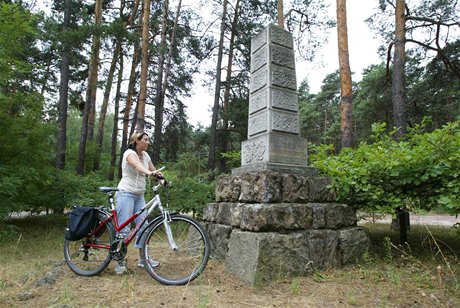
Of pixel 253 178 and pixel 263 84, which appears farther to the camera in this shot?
pixel 263 84

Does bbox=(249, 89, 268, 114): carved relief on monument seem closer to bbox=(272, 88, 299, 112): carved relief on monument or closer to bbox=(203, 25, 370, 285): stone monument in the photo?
bbox=(203, 25, 370, 285): stone monument

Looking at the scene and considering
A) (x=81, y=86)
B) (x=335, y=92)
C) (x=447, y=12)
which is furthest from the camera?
(x=335, y=92)

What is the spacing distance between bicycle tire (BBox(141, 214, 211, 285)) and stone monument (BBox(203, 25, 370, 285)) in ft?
1.43

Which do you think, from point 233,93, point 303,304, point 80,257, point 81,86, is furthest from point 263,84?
point 81,86

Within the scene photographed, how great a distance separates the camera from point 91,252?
3914 millimetres

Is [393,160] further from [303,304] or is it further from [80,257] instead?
[80,257]

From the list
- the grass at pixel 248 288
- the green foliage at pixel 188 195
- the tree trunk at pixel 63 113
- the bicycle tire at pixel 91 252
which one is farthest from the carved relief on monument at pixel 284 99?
the tree trunk at pixel 63 113

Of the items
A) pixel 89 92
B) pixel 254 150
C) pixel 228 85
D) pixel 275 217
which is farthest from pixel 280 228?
pixel 228 85

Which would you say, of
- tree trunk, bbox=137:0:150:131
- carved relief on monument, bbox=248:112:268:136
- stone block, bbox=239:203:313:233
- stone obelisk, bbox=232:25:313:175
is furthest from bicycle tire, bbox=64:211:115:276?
tree trunk, bbox=137:0:150:131

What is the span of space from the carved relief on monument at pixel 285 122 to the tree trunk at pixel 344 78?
335cm

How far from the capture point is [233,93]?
15.5 meters

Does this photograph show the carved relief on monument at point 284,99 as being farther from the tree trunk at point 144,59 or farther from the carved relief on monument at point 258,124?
the tree trunk at point 144,59

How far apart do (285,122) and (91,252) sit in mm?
2990

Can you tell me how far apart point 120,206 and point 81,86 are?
42.9 feet
